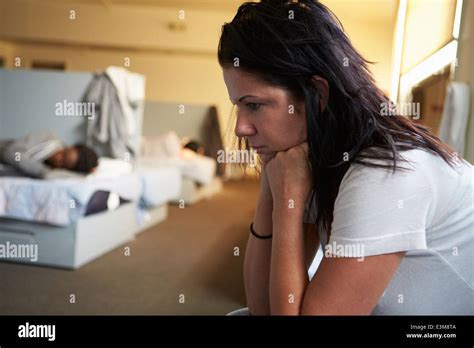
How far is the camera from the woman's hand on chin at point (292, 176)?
15.4 inches

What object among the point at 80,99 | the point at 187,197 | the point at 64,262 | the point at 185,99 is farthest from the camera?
the point at 185,99

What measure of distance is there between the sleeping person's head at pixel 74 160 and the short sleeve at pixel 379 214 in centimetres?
144

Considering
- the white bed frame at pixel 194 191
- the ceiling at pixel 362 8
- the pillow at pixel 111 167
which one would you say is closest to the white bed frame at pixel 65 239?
the pillow at pixel 111 167

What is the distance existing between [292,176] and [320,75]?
97 mm

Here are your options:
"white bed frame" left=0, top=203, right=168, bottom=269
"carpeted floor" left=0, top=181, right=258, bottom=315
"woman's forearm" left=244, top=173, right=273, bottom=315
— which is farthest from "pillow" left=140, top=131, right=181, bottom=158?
"woman's forearm" left=244, top=173, right=273, bottom=315

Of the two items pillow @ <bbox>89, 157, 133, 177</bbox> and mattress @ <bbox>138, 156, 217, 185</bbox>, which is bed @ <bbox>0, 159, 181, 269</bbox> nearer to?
pillow @ <bbox>89, 157, 133, 177</bbox>

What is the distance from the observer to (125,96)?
181cm

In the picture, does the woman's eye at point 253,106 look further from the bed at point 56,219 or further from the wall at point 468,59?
the bed at point 56,219

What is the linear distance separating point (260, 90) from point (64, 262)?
0.93 m

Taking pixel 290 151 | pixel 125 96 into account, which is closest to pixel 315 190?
pixel 290 151

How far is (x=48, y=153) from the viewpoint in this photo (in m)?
1.61

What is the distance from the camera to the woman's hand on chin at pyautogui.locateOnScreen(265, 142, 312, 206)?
0.39 m

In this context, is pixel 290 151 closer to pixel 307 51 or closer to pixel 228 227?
pixel 307 51
